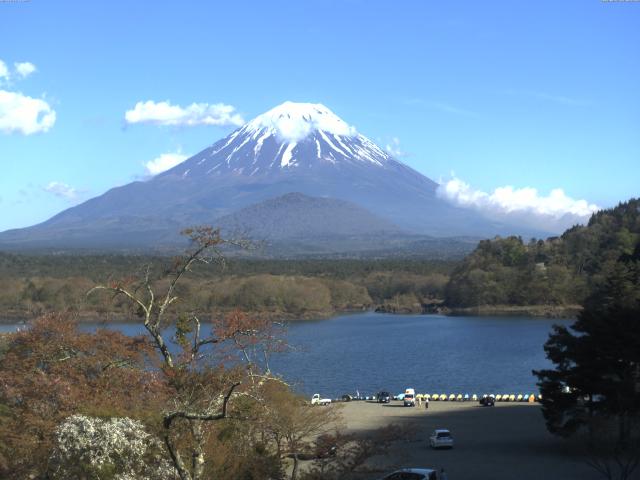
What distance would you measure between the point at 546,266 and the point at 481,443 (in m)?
60.2

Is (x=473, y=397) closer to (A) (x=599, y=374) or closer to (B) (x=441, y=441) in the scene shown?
(B) (x=441, y=441)

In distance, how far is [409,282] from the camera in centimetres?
8794

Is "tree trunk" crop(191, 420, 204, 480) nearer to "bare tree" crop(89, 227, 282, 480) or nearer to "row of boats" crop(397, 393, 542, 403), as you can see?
"bare tree" crop(89, 227, 282, 480)

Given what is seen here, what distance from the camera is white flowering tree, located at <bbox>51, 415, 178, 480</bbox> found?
905 cm

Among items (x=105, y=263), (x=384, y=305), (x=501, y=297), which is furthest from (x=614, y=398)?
(x=105, y=263)

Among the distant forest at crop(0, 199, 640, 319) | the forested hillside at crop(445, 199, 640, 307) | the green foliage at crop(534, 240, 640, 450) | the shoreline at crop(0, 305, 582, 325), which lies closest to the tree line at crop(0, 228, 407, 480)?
the green foliage at crop(534, 240, 640, 450)

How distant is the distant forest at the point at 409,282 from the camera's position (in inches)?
2771

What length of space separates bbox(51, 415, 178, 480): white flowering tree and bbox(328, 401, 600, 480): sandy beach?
13.1 ft

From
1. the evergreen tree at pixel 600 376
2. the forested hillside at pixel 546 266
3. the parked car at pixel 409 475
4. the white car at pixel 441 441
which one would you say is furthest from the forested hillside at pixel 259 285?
the parked car at pixel 409 475

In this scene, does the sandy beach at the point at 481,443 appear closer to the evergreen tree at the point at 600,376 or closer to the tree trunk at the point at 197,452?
the evergreen tree at the point at 600,376

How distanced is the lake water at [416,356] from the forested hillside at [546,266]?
726 centimetres

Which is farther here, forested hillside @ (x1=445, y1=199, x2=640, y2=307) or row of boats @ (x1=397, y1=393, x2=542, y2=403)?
forested hillside @ (x1=445, y1=199, x2=640, y2=307)

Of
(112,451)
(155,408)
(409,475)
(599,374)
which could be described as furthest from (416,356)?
(112,451)

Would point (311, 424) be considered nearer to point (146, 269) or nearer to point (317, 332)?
point (146, 269)
